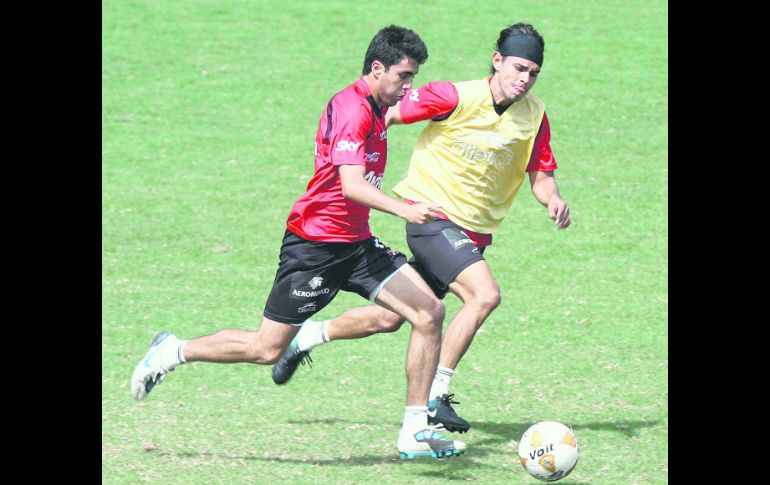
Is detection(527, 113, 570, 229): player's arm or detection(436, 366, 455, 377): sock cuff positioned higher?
detection(527, 113, 570, 229): player's arm

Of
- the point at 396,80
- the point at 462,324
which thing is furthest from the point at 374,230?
the point at 396,80

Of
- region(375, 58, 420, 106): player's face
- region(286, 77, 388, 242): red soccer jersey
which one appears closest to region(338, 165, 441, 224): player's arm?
region(286, 77, 388, 242): red soccer jersey

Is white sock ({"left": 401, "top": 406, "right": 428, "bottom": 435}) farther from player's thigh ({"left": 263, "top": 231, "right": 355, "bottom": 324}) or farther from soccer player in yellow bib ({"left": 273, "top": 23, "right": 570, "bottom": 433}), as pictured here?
player's thigh ({"left": 263, "top": 231, "right": 355, "bottom": 324})

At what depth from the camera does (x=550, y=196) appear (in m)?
9.48

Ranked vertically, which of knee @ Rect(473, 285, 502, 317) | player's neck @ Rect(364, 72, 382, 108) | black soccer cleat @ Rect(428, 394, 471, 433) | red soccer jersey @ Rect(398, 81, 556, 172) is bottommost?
black soccer cleat @ Rect(428, 394, 471, 433)

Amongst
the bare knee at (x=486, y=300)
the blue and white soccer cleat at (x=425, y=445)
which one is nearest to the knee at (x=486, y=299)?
the bare knee at (x=486, y=300)

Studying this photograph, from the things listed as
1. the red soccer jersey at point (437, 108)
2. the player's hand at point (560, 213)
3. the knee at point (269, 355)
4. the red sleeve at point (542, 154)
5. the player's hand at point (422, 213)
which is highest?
the red soccer jersey at point (437, 108)

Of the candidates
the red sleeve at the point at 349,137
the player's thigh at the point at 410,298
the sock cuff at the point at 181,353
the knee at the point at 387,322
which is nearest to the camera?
the red sleeve at the point at 349,137

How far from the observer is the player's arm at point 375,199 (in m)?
7.91

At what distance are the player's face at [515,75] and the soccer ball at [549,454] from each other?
2512 mm

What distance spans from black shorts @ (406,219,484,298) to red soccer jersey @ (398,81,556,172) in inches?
31.0

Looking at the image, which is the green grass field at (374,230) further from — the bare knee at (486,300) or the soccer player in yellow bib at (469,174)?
the bare knee at (486,300)

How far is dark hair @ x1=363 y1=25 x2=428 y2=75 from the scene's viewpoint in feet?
27.2

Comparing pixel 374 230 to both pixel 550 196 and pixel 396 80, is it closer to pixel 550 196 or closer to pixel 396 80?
pixel 550 196
